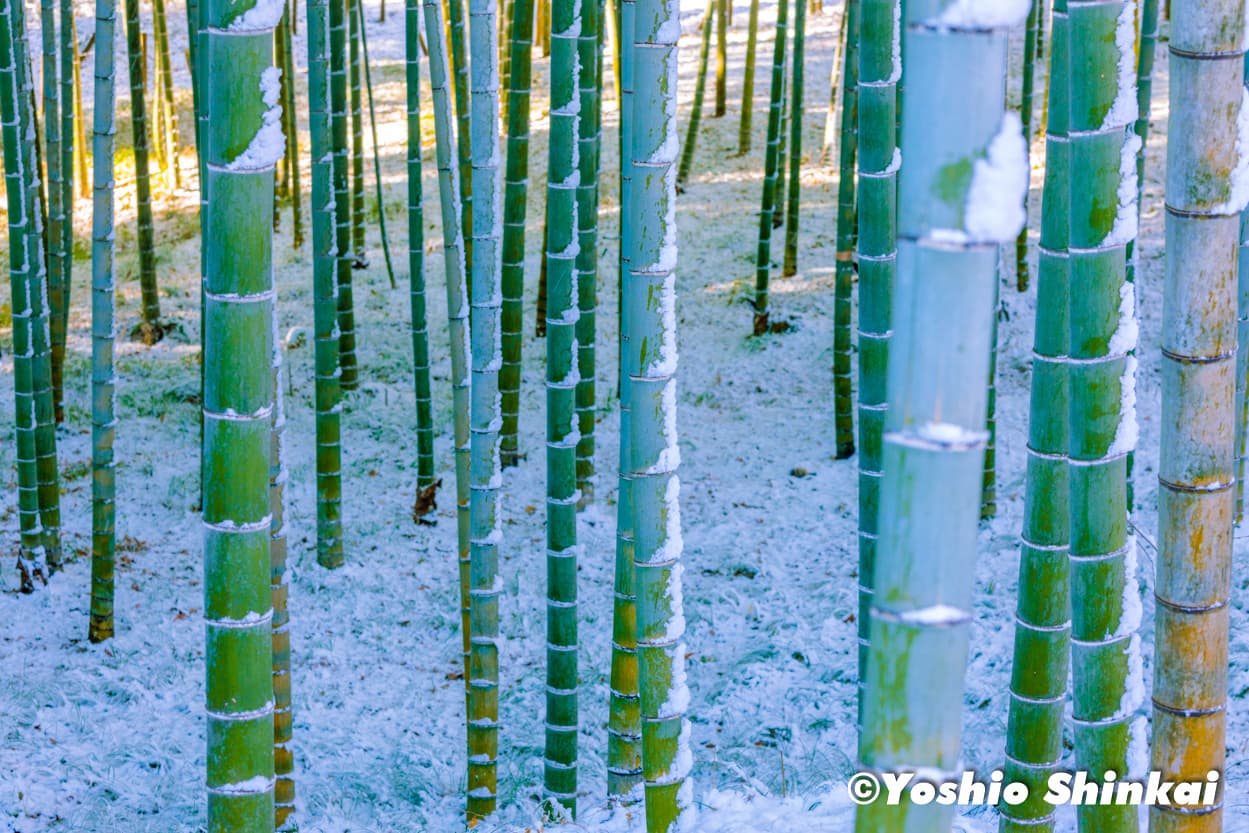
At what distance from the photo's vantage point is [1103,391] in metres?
1.62

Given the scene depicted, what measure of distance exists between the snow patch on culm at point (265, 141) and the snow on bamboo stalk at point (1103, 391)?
956 millimetres

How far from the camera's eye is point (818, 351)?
7613 mm

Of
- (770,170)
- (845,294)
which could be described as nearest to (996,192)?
(845,294)

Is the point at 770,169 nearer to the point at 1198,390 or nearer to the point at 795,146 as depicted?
the point at 795,146

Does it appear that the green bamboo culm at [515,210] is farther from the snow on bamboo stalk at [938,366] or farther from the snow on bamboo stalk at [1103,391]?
the snow on bamboo stalk at [938,366]

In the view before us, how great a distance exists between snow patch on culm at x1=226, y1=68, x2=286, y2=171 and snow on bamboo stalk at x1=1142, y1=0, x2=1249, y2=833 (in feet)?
3.47

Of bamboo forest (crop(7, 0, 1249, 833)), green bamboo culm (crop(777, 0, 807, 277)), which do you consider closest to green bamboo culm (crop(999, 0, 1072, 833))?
bamboo forest (crop(7, 0, 1249, 833))

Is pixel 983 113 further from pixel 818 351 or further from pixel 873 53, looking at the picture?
pixel 818 351

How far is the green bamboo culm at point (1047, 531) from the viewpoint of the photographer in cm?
176

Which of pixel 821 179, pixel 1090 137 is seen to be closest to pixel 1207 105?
pixel 1090 137

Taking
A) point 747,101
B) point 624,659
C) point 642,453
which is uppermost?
point 747,101

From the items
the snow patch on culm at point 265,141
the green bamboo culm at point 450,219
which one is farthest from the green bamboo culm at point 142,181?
the snow patch on culm at point 265,141

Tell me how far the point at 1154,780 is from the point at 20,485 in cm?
478

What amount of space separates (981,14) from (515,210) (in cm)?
425
